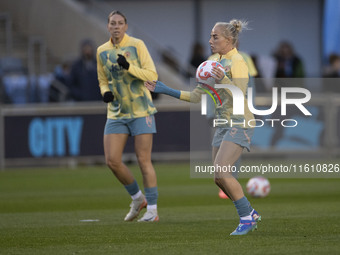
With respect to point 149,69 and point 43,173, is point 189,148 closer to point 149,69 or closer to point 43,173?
point 43,173

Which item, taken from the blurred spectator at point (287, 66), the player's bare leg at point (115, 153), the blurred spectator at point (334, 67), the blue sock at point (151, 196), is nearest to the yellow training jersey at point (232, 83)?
the player's bare leg at point (115, 153)

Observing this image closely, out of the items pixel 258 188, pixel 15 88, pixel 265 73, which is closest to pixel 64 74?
pixel 15 88

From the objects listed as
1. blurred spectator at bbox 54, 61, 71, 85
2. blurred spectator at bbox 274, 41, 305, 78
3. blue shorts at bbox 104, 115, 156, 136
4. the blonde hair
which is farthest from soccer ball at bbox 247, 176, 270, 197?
blurred spectator at bbox 54, 61, 71, 85

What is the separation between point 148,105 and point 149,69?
0.48 m

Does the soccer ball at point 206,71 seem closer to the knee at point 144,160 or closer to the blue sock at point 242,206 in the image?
the blue sock at point 242,206

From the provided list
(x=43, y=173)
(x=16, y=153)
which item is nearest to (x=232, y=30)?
(x=43, y=173)

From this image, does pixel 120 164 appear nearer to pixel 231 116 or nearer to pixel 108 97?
pixel 108 97

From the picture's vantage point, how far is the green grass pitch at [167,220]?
322 inches

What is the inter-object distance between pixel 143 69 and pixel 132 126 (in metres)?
0.72

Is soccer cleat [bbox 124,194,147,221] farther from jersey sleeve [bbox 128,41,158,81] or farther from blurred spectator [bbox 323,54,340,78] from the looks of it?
blurred spectator [bbox 323,54,340,78]

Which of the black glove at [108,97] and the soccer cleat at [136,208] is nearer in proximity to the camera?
the black glove at [108,97]

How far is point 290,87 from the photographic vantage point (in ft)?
75.5

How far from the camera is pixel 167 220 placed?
10812 millimetres

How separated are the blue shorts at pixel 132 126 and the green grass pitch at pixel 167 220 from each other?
109cm
